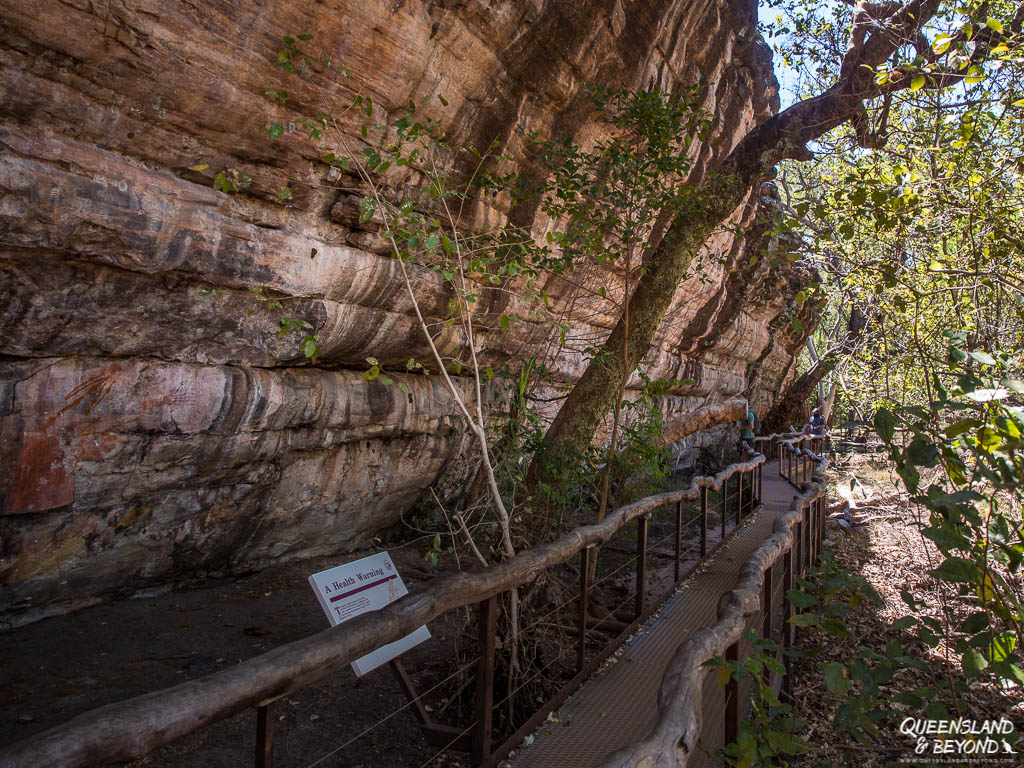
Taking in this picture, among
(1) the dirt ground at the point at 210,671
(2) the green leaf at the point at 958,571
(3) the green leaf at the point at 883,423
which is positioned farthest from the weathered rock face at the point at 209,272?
(2) the green leaf at the point at 958,571

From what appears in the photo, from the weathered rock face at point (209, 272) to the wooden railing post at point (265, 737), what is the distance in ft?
10.8

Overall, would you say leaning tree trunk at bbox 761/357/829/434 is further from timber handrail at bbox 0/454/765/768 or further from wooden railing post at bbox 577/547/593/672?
timber handrail at bbox 0/454/765/768

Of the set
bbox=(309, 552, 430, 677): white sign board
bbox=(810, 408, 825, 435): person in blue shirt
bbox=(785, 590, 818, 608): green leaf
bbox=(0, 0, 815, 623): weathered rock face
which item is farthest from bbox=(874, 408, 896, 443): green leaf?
bbox=(810, 408, 825, 435): person in blue shirt

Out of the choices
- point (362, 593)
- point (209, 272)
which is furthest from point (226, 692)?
point (209, 272)

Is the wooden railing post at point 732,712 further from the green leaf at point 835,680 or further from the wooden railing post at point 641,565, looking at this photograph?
the wooden railing post at point 641,565

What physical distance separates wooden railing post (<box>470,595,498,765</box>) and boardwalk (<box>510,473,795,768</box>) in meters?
0.21

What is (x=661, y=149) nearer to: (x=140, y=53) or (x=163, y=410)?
(x=140, y=53)

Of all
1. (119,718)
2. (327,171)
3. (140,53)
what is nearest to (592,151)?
(327,171)

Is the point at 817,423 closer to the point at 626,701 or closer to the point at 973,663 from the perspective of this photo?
the point at 626,701

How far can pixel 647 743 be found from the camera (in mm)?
1856

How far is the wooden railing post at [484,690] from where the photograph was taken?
270 centimetres

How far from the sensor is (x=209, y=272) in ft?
15.6

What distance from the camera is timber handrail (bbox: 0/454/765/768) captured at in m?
1.28

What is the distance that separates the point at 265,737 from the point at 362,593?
1460 millimetres
